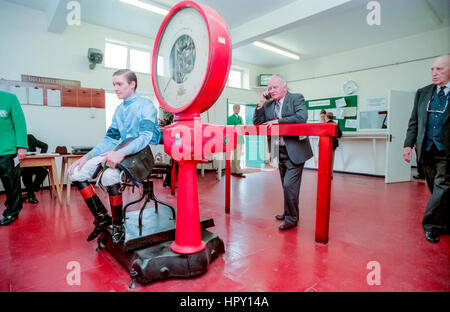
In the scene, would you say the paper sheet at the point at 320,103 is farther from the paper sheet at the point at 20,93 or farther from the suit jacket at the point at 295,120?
the paper sheet at the point at 20,93

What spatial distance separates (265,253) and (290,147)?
97 cm

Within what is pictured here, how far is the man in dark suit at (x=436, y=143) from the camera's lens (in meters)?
2.09

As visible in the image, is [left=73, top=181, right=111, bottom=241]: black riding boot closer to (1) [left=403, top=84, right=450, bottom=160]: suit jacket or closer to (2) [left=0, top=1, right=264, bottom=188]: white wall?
(1) [left=403, top=84, right=450, bottom=160]: suit jacket

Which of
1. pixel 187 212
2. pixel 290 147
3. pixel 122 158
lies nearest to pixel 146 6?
pixel 290 147

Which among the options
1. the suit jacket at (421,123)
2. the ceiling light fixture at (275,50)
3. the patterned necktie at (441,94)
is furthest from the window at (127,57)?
the patterned necktie at (441,94)

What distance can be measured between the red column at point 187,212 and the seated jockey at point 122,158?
319 mm

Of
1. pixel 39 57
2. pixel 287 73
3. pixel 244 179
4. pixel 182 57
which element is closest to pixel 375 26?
pixel 287 73

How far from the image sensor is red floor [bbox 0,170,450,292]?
1.47 m

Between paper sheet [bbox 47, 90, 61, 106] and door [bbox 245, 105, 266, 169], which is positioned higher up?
paper sheet [bbox 47, 90, 61, 106]

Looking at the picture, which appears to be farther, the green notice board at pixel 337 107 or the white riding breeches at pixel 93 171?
the green notice board at pixel 337 107

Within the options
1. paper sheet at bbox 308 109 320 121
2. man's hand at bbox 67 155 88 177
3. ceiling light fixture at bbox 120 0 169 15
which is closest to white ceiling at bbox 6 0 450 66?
ceiling light fixture at bbox 120 0 169 15

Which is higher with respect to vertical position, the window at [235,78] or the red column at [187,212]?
the window at [235,78]

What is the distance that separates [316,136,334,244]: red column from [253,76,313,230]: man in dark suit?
347 millimetres
